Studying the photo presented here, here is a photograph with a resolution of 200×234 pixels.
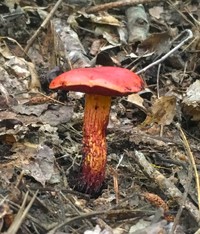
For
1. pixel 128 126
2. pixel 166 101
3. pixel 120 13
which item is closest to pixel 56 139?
pixel 128 126

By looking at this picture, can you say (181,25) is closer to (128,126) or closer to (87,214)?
(128,126)

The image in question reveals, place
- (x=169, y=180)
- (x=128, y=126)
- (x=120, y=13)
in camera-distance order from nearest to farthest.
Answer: (x=169, y=180) < (x=128, y=126) < (x=120, y=13)

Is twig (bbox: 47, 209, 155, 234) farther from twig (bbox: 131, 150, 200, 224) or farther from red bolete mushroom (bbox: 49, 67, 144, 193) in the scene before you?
red bolete mushroom (bbox: 49, 67, 144, 193)

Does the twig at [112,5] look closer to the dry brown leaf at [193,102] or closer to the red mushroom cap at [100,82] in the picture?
the dry brown leaf at [193,102]

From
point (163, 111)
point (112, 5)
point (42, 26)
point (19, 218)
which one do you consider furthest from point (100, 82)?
point (112, 5)

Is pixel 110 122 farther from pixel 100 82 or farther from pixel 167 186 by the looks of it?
pixel 100 82

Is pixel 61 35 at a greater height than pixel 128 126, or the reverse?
pixel 61 35

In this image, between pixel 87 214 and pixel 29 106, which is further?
pixel 29 106

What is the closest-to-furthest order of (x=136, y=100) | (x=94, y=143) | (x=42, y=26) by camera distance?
1. (x=94, y=143)
2. (x=136, y=100)
3. (x=42, y=26)
